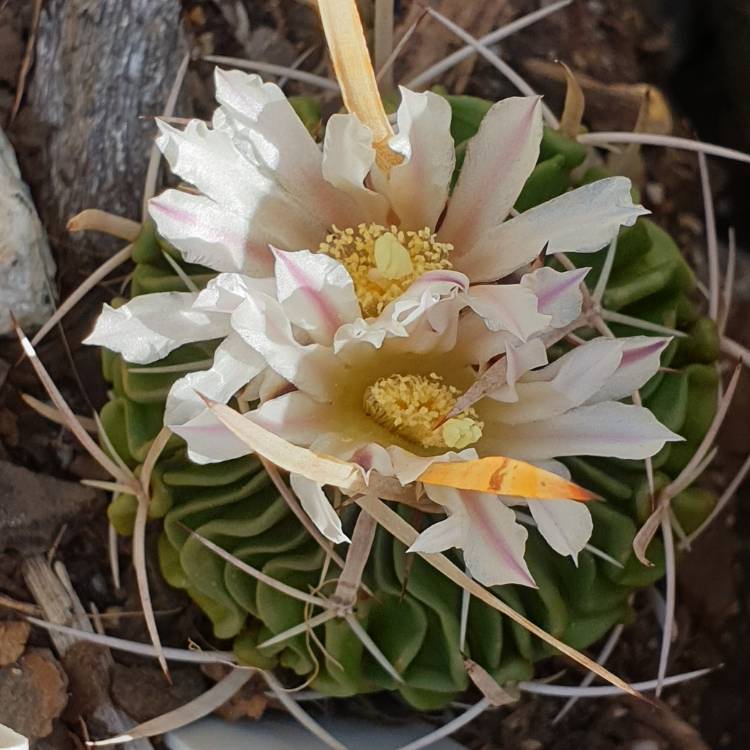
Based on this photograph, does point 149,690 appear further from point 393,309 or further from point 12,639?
point 393,309

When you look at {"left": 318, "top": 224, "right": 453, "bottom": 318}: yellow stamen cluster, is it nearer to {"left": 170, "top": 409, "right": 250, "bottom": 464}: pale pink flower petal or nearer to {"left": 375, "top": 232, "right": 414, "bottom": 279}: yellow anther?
{"left": 375, "top": 232, "right": 414, "bottom": 279}: yellow anther

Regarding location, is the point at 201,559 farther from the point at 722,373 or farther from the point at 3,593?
the point at 722,373

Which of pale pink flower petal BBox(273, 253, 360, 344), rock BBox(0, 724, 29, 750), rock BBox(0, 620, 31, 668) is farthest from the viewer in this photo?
rock BBox(0, 620, 31, 668)

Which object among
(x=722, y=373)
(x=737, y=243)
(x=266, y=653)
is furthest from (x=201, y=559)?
(x=737, y=243)

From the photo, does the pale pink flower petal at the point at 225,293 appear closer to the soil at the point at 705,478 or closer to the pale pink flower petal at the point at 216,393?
the pale pink flower petal at the point at 216,393

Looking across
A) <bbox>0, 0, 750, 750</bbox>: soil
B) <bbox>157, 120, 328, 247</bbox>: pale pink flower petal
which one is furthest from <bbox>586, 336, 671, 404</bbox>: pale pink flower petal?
<bbox>0, 0, 750, 750</bbox>: soil

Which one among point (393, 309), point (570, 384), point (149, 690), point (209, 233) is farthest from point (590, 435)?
point (149, 690)
